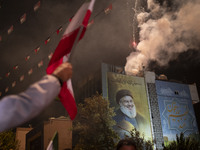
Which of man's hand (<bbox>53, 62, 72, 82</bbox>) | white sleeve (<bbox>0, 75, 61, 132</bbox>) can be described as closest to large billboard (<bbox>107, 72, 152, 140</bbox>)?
man's hand (<bbox>53, 62, 72, 82</bbox>)

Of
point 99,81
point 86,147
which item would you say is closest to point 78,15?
point 86,147

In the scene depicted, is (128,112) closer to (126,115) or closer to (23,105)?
(126,115)

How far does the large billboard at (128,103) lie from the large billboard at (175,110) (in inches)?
135

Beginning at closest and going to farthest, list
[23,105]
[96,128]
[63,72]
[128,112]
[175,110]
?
[23,105]
[63,72]
[96,128]
[128,112]
[175,110]

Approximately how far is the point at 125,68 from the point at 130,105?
7.57 meters

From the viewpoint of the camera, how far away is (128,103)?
3622 cm

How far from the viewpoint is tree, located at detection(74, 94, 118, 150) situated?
25.1 meters

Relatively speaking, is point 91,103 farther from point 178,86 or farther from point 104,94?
point 178,86

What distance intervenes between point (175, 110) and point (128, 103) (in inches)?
393

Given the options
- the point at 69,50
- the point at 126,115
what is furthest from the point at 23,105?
the point at 126,115

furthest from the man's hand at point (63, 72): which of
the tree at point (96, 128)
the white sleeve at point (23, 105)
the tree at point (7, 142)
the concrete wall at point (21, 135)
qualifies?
the concrete wall at point (21, 135)

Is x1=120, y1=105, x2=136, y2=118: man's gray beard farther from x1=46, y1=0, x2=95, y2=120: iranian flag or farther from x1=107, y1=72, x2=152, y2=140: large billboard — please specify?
x1=46, y1=0, x2=95, y2=120: iranian flag

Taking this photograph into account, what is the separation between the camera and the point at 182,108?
135 ft

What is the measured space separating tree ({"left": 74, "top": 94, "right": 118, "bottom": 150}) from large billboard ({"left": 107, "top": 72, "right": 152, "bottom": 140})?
7471mm
